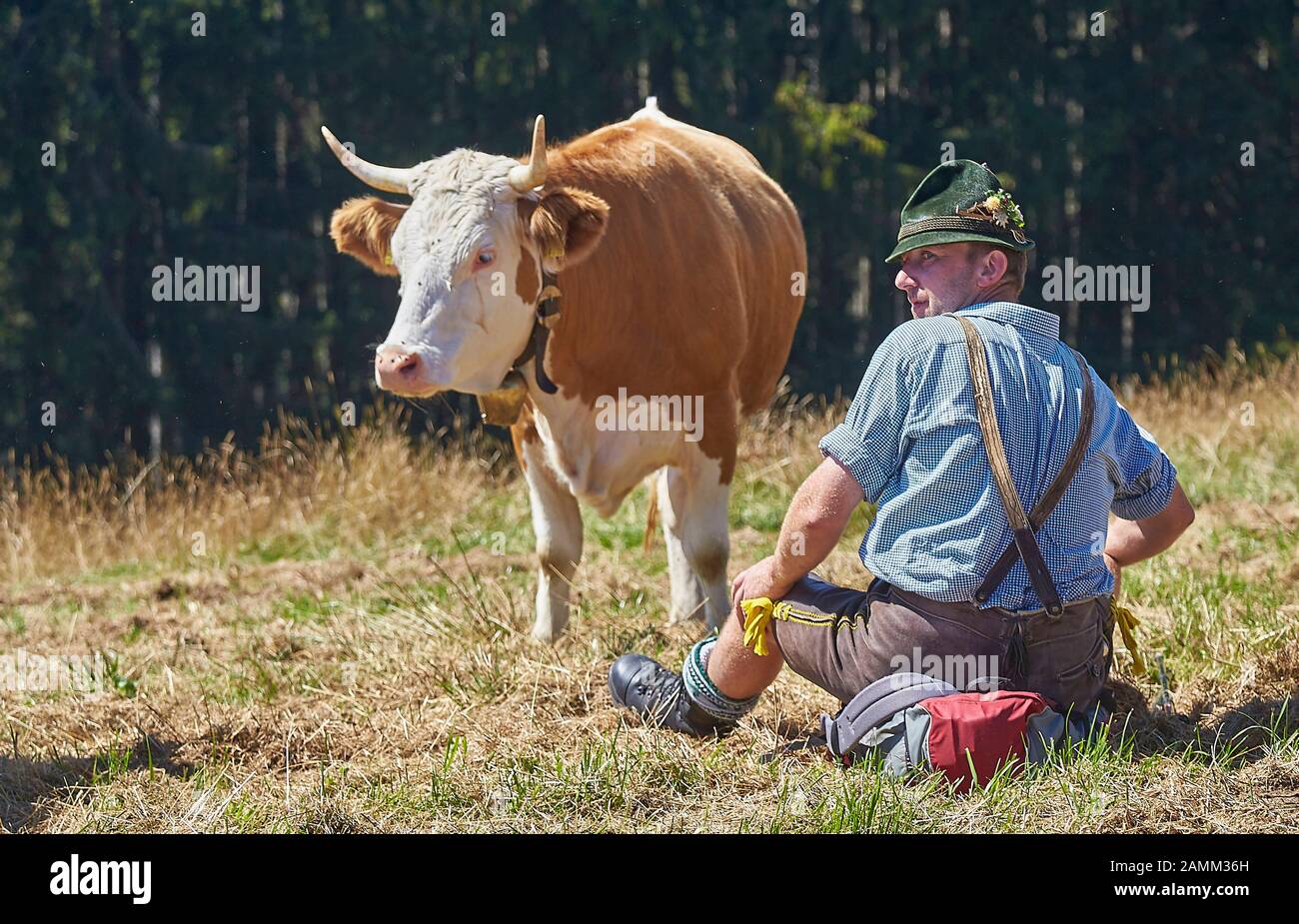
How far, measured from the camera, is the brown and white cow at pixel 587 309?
491 centimetres

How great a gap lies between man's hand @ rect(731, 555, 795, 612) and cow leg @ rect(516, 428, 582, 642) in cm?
196

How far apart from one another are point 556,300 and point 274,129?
1507cm

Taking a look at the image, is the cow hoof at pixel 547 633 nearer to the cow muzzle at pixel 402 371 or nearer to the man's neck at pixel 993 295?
the cow muzzle at pixel 402 371

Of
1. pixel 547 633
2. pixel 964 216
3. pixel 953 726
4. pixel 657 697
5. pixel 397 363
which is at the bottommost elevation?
pixel 547 633

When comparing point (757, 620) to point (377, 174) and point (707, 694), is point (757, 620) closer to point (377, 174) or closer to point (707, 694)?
point (707, 694)

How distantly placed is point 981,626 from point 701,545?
2.35 metres

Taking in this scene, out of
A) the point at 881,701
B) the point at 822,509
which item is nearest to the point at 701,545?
the point at 881,701

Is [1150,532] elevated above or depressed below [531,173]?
below

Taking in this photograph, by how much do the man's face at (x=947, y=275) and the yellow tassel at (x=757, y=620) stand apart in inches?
31.3

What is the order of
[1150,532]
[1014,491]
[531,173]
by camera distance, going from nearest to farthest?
1. [1014,491]
2. [1150,532]
3. [531,173]

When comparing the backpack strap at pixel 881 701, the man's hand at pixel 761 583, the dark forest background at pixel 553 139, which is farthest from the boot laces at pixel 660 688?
the dark forest background at pixel 553 139

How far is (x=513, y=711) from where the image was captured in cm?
437

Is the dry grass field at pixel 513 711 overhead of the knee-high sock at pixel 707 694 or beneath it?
beneath
